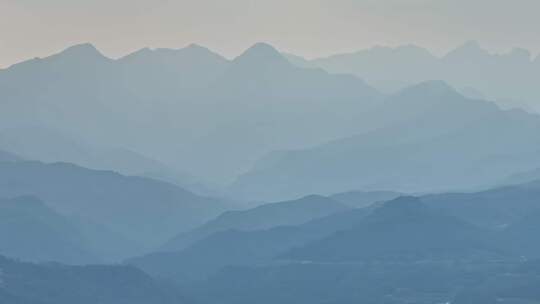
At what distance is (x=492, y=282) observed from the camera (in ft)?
536

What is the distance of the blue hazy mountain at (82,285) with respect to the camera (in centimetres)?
15438

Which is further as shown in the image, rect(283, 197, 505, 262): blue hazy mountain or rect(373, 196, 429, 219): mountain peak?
rect(373, 196, 429, 219): mountain peak

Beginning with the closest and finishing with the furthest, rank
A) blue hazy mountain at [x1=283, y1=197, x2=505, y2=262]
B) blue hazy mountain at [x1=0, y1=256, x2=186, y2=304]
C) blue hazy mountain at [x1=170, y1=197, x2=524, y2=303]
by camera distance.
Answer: blue hazy mountain at [x1=0, y1=256, x2=186, y2=304] → blue hazy mountain at [x1=170, y1=197, x2=524, y2=303] → blue hazy mountain at [x1=283, y1=197, x2=505, y2=262]

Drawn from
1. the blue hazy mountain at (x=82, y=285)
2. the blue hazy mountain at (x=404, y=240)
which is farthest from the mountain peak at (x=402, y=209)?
the blue hazy mountain at (x=82, y=285)

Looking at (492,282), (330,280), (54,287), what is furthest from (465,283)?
(54,287)

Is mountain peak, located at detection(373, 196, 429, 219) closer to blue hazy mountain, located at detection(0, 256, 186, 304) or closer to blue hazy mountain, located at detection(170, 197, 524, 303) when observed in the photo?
blue hazy mountain, located at detection(170, 197, 524, 303)

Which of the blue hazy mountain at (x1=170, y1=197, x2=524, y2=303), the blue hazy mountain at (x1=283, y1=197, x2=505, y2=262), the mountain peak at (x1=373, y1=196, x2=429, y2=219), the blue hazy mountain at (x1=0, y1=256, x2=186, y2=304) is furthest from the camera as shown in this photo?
the mountain peak at (x1=373, y1=196, x2=429, y2=219)

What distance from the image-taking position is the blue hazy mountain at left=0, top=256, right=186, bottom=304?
154m

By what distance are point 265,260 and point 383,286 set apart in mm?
31503

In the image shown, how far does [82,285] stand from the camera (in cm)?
16050

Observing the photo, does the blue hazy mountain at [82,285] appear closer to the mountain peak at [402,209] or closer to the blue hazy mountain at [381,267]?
the blue hazy mountain at [381,267]

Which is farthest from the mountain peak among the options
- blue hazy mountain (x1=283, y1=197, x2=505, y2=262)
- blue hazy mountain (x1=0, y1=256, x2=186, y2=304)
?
blue hazy mountain (x1=0, y1=256, x2=186, y2=304)

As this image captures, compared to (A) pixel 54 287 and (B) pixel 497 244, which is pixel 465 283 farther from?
(A) pixel 54 287

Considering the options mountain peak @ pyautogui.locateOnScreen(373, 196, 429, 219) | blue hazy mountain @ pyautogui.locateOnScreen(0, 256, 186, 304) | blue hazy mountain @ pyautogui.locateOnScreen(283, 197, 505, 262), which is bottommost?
blue hazy mountain @ pyautogui.locateOnScreen(0, 256, 186, 304)
